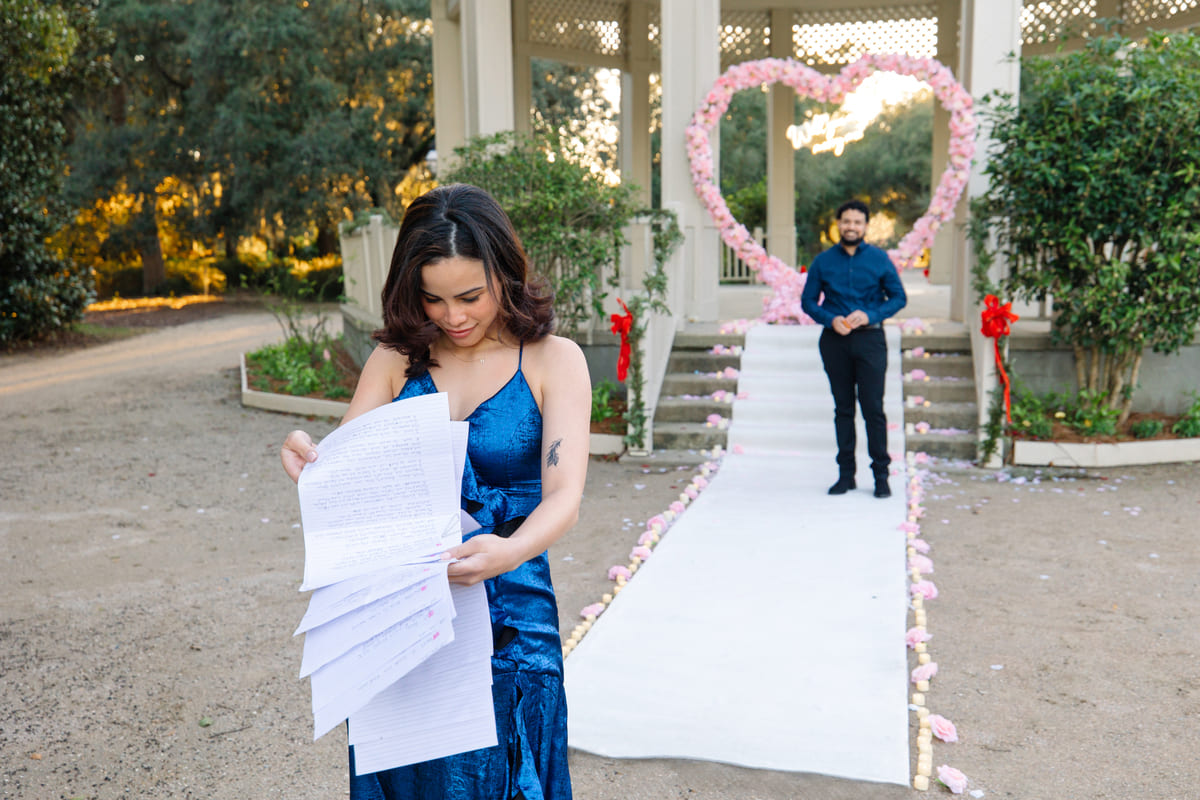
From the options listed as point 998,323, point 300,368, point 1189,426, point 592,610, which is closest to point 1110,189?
point 998,323

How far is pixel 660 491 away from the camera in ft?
21.1

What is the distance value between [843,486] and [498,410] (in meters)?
4.80

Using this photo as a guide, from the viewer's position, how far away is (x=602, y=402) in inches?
313

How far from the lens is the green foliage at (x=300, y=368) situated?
32.7 ft

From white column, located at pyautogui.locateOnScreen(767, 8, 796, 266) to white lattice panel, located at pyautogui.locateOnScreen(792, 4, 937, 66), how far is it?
12.7 inches

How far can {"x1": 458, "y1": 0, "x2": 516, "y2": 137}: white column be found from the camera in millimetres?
9609

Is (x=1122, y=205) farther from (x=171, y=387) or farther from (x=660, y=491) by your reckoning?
(x=171, y=387)

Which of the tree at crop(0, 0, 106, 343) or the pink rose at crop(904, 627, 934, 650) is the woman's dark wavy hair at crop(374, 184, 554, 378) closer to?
the pink rose at crop(904, 627, 934, 650)

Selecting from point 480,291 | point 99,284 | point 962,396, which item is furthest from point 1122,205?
point 99,284

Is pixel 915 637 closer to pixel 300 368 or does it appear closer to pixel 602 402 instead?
pixel 602 402

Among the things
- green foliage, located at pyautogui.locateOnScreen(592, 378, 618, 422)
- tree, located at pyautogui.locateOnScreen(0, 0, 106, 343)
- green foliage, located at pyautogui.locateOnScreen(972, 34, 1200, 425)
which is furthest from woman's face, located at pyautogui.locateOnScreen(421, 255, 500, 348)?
tree, located at pyautogui.locateOnScreen(0, 0, 106, 343)

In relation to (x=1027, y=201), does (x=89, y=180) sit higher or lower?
higher

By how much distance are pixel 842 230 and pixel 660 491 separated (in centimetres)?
203

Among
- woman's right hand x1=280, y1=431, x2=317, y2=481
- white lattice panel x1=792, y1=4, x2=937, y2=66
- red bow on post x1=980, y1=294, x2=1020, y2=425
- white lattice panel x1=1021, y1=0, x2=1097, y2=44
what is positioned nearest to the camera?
woman's right hand x1=280, y1=431, x2=317, y2=481
